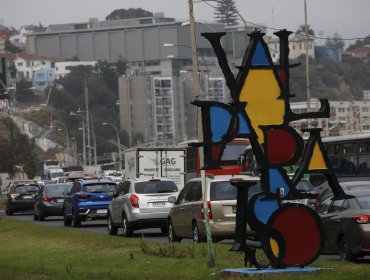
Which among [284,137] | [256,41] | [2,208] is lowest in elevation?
[2,208]

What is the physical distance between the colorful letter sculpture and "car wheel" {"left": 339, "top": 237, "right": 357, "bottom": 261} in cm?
397

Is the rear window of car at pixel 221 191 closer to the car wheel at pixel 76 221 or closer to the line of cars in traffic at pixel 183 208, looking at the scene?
the line of cars in traffic at pixel 183 208

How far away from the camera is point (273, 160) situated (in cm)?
1883

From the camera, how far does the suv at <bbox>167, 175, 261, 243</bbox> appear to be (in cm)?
2811

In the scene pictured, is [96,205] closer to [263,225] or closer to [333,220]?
[333,220]

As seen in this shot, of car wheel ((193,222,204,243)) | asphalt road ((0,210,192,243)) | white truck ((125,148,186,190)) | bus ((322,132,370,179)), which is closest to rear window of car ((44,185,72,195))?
asphalt road ((0,210,192,243))

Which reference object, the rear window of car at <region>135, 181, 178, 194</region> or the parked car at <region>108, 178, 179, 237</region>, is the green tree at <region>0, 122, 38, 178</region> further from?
the rear window of car at <region>135, 181, 178, 194</region>

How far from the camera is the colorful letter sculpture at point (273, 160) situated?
1869 centimetres

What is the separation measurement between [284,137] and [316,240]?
1.59m

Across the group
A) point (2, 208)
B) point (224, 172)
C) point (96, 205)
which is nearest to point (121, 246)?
point (96, 205)

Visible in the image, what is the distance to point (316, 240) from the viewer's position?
61.9 ft

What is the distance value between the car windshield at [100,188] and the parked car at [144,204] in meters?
6.72

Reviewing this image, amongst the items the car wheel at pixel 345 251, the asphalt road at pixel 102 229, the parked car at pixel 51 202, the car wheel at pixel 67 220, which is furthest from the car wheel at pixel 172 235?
the parked car at pixel 51 202

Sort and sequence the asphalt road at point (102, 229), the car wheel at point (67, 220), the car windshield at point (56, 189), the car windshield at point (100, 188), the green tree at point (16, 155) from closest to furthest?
the asphalt road at point (102, 229), the car windshield at point (100, 188), the car wheel at point (67, 220), the car windshield at point (56, 189), the green tree at point (16, 155)
